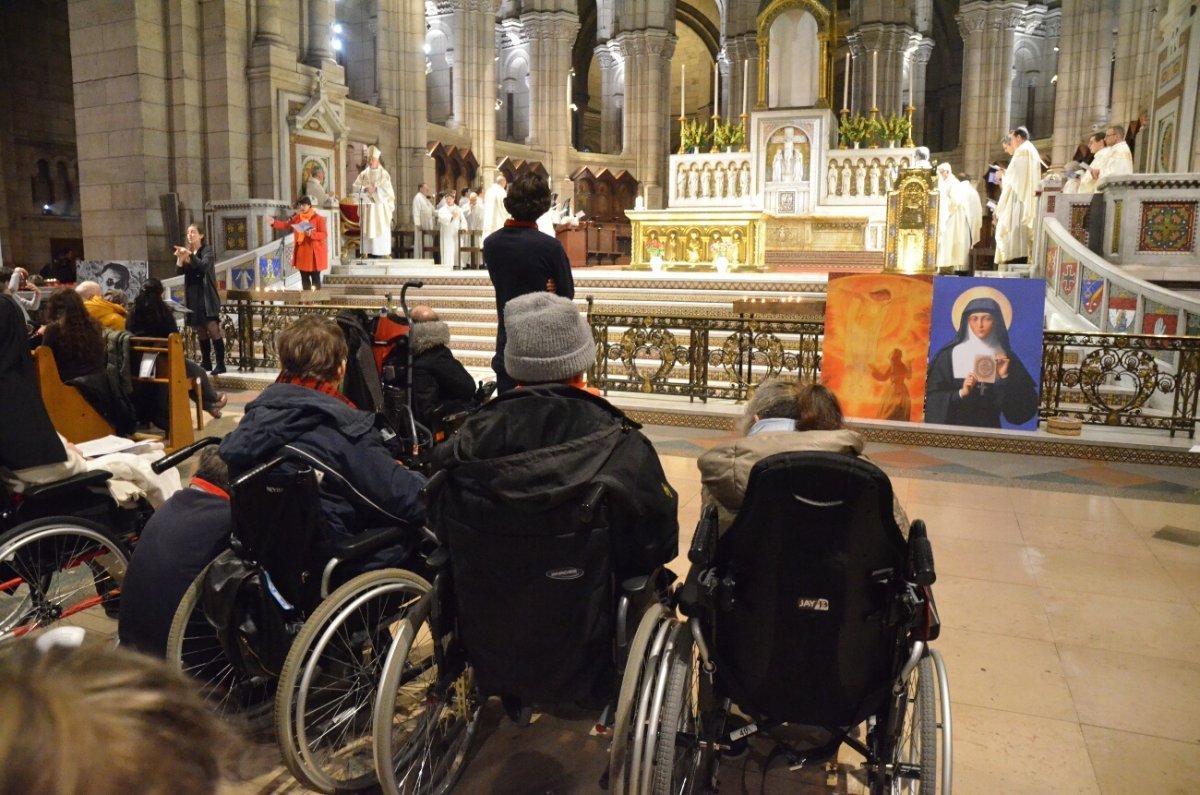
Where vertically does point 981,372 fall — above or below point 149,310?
below

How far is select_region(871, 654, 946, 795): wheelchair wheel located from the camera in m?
2.12

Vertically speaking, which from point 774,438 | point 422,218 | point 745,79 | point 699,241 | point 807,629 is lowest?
point 807,629

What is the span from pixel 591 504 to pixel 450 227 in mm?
17134

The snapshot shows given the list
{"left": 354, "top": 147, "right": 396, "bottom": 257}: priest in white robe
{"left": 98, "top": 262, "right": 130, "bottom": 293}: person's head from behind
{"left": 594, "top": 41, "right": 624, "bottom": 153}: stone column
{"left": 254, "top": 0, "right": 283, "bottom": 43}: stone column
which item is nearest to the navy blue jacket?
{"left": 98, "top": 262, "right": 130, "bottom": 293}: person's head from behind

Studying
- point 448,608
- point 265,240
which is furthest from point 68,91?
point 448,608

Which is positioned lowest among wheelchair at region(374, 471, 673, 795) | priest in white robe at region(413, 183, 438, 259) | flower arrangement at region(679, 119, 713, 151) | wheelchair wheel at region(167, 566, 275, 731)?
wheelchair wheel at region(167, 566, 275, 731)

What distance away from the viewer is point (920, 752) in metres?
2.24

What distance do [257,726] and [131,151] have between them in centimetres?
1538

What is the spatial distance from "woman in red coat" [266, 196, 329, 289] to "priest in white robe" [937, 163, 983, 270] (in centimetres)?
940

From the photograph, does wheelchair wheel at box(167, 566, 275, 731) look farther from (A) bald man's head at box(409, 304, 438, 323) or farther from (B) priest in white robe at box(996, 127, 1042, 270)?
(B) priest in white robe at box(996, 127, 1042, 270)

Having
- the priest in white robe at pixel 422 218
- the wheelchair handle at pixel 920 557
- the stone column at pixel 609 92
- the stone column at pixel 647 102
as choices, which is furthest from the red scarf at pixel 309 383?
the stone column at pixel 609 92

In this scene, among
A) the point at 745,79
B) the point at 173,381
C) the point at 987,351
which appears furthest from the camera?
the point at 745,79

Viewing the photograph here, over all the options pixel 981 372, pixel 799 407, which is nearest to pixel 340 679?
pixel 799 407

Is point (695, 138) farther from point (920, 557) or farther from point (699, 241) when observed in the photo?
point (920, 557)
